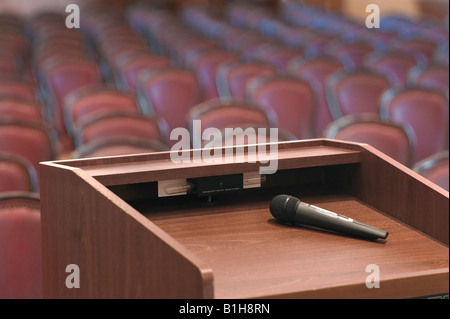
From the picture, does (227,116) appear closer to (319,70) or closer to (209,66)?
(319,70)

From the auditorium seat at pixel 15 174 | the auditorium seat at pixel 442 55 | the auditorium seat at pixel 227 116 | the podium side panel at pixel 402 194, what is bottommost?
the auditorium seat at pixel 15 174

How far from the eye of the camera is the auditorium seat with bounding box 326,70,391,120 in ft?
11.2

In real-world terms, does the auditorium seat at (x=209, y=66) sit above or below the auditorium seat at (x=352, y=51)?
below

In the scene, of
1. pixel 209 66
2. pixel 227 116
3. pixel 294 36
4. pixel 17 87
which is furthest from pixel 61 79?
pixel 294 36

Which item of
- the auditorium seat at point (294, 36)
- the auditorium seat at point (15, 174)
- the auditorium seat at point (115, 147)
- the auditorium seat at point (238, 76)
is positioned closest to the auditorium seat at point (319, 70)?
the auditorium seat at point (238, 76)

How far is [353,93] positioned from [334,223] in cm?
268

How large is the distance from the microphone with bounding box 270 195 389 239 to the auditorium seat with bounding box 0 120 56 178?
1.62 m

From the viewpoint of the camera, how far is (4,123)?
2350mm

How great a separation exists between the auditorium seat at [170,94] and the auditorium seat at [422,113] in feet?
3.11

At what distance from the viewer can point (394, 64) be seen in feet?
13.5

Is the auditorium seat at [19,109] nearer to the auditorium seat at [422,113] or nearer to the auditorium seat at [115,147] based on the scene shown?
the auditorium seat at [115,147]

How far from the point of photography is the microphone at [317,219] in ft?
2.63

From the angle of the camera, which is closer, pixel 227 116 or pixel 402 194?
pixel 402 194
